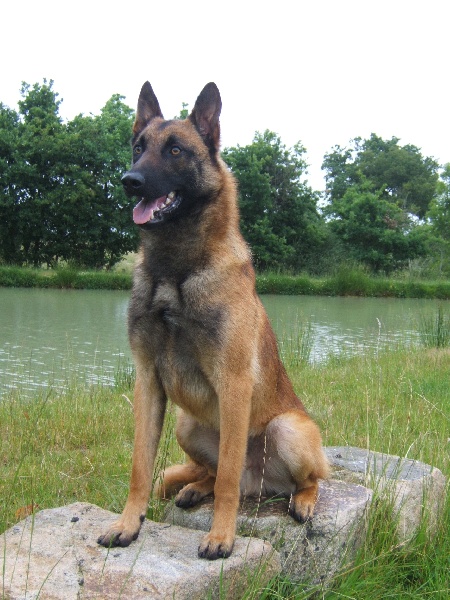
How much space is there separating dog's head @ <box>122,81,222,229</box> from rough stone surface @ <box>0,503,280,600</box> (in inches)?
64.0

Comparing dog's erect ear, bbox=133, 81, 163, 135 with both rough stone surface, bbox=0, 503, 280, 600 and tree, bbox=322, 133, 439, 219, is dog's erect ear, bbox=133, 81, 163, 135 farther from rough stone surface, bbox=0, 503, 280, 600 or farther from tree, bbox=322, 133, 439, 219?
tree, bbox=322, 133, 439, 219

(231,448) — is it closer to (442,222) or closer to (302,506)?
(302,506)

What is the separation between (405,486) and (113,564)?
173 centimetres

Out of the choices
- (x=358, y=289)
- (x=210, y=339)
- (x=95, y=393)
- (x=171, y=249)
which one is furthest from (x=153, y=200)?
(x=358, y=289)

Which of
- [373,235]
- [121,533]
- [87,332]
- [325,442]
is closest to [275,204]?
[373,235]

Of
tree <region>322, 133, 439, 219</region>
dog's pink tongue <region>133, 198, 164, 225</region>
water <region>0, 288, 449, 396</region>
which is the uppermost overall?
tree <region>322, 133, 439, 219</region>

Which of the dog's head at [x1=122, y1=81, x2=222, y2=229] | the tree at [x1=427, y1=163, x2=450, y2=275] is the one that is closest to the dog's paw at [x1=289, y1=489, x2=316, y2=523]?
the dog's head at [x1=122, y1=81, x2=222, y2=229]

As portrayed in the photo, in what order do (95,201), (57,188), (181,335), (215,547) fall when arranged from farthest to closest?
(95,201) < (57,188) < (181,335) < (215,547)

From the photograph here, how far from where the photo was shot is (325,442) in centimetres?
563

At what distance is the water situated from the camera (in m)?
10.1

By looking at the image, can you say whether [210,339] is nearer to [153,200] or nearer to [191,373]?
[191,373]

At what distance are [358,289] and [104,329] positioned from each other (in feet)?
67.2

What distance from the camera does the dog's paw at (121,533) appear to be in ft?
9.77

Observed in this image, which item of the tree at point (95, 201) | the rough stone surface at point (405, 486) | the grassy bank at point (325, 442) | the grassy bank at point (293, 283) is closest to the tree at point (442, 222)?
the grassy bank at point (293, 283)
